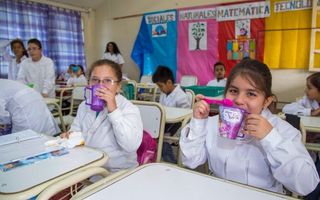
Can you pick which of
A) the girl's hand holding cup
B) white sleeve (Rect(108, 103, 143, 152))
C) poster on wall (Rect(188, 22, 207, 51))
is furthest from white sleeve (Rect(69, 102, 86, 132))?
poster on wall (Rect(188, 22, 207, 51))

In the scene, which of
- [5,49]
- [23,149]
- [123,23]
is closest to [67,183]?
[23,149]

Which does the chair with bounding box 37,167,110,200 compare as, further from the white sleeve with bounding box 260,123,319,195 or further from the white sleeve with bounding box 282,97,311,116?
the white sleeve with bounding box 282,97,311,116

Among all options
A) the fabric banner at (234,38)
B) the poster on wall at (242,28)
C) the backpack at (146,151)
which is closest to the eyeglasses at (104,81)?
the backpack at (146,151)

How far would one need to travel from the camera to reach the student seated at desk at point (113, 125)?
139cm

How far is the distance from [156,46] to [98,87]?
558 centimetres

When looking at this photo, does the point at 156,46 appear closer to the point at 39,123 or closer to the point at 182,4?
the point at 182,4

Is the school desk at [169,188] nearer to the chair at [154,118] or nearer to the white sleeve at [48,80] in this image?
the chair at [154,118]

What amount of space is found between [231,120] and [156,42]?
604 cm

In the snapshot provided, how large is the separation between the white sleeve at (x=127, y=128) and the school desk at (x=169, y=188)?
1.49 ft

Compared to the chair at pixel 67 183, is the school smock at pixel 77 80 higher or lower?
higher

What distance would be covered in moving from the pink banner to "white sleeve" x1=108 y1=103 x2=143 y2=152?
476 centimetres

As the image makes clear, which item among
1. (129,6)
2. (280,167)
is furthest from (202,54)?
(280,167)

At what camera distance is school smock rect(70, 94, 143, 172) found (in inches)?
55.1

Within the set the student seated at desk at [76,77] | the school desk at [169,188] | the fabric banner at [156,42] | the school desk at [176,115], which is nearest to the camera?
the school desk at [169,188]
